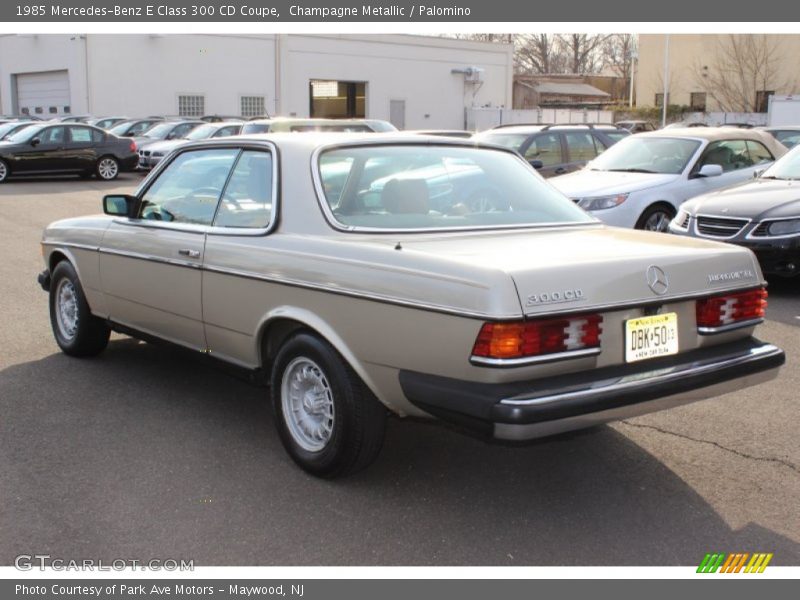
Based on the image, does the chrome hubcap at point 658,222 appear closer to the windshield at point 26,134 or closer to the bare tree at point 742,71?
the windshield at point 26,134

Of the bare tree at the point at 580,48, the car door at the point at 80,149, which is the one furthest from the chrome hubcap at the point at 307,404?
the bare tree at the point at 580,48

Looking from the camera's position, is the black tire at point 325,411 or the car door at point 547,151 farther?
the car door at point 547,151

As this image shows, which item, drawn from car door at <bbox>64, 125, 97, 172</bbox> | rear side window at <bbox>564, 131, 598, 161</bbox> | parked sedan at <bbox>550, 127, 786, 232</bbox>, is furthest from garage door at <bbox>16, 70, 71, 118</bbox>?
parked sedan at <bbox>550, 127, 786, 232</bbox>

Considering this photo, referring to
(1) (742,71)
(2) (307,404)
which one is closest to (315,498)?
(2) (307,404)

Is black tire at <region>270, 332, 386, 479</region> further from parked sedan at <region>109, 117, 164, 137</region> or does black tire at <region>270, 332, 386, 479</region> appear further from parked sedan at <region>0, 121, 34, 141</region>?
parked sedan at <region>109, 117, 164, 137</region>

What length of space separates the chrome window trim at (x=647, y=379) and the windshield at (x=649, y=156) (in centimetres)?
735

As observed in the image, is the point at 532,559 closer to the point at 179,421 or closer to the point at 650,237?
the point at 650,237

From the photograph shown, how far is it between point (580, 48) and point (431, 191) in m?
82.9

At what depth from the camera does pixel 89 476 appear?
14.5 ft

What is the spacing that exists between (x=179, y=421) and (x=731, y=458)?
3.01 m

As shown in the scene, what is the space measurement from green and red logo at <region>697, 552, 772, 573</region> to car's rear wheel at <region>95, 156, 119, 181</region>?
22024 millimetres

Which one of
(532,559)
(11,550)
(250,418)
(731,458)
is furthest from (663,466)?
(11,550)

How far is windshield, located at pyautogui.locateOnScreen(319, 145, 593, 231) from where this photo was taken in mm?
4488

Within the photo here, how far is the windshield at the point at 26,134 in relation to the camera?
22.3 m
